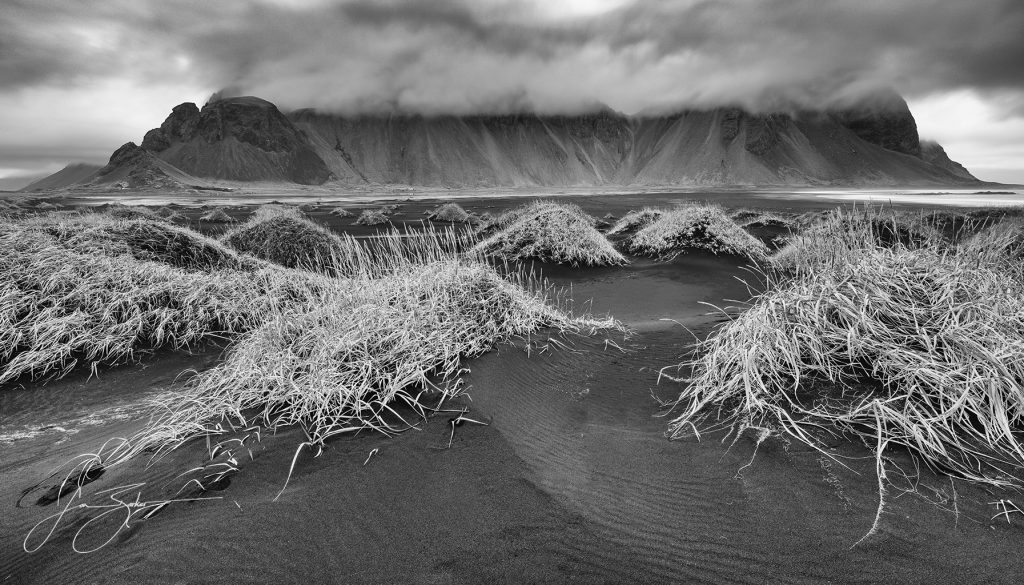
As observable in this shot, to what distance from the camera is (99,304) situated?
17.1ft

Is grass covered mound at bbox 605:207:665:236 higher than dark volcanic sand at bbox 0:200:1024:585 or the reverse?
higher

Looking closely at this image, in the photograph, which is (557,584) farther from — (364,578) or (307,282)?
(307,282)

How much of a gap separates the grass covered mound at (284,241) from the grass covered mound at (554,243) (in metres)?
4.18

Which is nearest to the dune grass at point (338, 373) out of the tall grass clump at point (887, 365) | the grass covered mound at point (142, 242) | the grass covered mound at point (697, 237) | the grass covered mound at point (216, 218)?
the tall grass clump at point (887, 365)

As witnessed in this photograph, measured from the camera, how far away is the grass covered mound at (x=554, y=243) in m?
10.7

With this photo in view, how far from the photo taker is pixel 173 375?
14.7 ft

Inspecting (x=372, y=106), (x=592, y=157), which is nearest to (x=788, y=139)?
(x=592, y=157)

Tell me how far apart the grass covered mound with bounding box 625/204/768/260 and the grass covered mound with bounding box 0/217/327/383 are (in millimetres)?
8886

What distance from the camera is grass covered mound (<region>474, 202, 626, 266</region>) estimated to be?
35.2ft

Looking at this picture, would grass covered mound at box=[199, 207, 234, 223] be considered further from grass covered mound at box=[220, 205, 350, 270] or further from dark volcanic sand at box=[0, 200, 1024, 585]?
→ dark volcanic sand at box=[0, 200, 1024, 585]

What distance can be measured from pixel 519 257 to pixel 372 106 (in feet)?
618

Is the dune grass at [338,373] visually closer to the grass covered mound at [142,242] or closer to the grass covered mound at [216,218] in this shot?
the grass covered mound at [142,242]

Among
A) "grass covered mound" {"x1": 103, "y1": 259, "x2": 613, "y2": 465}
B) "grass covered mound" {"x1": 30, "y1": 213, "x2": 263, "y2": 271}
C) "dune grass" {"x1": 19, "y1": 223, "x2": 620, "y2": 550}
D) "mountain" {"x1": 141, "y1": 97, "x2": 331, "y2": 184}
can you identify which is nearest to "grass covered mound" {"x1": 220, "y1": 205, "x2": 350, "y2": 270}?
"grass covered mound" {"x1": 30, "y1": 213, "x2": 263, "y2": 271}

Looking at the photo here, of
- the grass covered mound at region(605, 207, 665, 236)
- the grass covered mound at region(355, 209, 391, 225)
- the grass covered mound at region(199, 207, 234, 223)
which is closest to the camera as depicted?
the grass covered mound at region(605, 207, 665, 236)
